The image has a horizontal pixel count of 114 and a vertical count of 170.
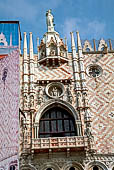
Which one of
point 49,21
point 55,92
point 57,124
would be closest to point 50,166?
point 57,124

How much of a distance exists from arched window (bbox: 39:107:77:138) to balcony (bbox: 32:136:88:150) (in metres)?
0.88

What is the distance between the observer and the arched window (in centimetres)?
1773

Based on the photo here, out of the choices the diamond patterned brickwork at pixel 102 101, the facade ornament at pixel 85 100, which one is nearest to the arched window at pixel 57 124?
the facade ornament at pixel 85 100

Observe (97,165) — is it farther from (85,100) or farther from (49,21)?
(49,21)

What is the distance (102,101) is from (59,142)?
453 cm

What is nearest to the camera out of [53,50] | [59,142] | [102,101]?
[59,142]

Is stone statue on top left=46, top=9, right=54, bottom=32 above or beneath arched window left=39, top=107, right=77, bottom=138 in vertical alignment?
above

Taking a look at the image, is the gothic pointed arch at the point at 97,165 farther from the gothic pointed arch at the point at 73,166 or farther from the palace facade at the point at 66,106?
the gothic pointed arch at the point at 73,166

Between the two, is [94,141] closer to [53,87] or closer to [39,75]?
[53,87]

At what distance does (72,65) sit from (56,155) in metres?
7.18

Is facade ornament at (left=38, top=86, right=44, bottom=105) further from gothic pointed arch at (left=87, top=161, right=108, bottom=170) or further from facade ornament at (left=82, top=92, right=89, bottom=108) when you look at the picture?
gothic pointed arch at (left=87, top=161, right=108, bottom=170)

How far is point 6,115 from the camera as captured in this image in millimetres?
15719

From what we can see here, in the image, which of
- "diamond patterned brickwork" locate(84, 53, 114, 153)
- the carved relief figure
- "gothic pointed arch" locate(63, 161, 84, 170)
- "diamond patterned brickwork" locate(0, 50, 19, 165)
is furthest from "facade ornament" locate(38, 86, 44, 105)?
"gothic pointed arch" locate(63, 161, 84, 170)

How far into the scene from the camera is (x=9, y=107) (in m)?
15.9
